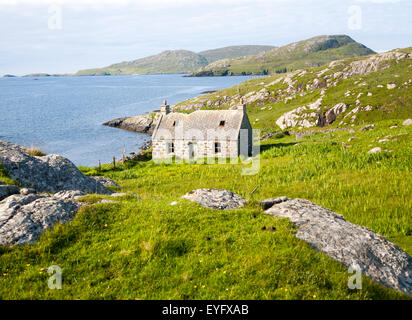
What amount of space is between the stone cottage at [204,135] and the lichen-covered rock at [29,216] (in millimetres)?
33587

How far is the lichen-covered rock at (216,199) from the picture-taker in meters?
14.0

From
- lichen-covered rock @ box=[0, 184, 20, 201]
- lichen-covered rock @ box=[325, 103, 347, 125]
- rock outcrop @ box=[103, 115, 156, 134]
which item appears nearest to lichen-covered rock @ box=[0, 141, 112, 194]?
lichen-covered rock @ box=[0, 184, 20, 201]

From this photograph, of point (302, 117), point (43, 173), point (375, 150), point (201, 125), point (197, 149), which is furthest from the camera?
point (302, 117)

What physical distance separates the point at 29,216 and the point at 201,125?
36.8 meters

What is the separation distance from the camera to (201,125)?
46531 mm

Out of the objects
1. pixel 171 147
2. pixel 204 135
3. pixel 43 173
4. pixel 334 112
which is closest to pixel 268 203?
pixel 43 173

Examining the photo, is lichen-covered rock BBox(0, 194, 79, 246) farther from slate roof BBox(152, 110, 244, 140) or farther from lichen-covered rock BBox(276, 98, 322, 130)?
lichen-covered rock BBox(276, 98, 322, 130)

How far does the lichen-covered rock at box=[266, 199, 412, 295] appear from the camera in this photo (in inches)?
378

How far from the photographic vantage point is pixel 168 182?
30.6 metres

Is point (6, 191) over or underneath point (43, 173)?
over

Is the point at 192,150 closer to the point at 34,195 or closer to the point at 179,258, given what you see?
the point at 34,195

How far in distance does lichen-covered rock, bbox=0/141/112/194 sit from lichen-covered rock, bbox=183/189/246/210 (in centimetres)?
903

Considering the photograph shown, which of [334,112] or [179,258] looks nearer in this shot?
[179,258]
